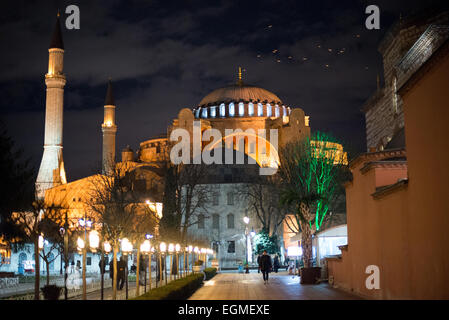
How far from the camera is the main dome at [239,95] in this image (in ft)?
245

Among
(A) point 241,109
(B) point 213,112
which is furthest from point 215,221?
(B) point 213,112

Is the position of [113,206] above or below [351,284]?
above

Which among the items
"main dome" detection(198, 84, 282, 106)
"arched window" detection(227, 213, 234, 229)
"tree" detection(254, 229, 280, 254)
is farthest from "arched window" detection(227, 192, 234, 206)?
"main dome" detection(198, 84, 282, 106)

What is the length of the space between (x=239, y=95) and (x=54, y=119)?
25.1m

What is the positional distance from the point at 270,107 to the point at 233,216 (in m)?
23.9

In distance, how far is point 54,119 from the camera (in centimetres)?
5975

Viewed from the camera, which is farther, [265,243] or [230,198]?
[230,198]

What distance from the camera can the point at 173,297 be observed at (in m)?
13.1

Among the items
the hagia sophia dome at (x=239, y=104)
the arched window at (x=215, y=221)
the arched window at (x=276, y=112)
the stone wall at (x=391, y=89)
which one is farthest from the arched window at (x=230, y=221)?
the stone wall at (x=391, y=89)

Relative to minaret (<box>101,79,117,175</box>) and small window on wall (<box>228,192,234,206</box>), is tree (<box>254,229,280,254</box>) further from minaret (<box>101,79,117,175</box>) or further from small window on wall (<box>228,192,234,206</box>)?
minaret (<box>101,79,117,175</box>)

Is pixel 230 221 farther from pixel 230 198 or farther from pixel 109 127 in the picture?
pixel 109 127

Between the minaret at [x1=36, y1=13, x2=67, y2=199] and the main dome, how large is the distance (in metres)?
20.9

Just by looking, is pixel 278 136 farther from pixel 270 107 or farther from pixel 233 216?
pixel 233 216
